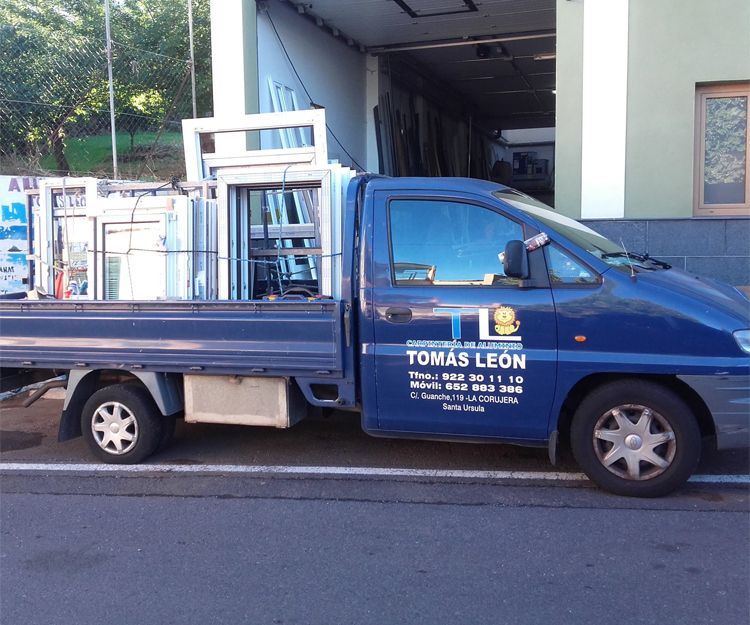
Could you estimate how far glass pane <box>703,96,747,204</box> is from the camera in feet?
31.4

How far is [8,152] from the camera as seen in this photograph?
14609 millimetres

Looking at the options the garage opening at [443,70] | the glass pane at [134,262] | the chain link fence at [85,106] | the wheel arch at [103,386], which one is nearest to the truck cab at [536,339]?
the wheel arch at [103,386]

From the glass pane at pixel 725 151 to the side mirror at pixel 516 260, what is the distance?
584 cm

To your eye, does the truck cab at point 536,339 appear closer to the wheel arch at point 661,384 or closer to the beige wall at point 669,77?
the wheel arch at point 661,384

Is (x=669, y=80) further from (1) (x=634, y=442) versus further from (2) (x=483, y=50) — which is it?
(2) (x=483, y=50)

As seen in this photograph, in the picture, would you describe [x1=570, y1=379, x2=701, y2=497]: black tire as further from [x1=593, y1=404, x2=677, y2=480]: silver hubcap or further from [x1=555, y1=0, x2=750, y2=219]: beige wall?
[x1=555, y1=0, x2=750, y2=219]: beige wall

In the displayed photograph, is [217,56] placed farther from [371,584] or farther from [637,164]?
[371,584]

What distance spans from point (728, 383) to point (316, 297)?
9.18 ft

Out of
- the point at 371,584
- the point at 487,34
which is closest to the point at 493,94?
the point at 487,34

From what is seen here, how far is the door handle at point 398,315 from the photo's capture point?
518 centimetres

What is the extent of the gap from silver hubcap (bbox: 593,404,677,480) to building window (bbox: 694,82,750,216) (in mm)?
5670

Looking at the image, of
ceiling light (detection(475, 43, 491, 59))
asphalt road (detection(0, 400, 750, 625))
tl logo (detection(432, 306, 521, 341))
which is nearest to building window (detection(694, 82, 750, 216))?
asphalt road (detection(0, 400, 750, 625))

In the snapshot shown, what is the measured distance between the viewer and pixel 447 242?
5258 mm

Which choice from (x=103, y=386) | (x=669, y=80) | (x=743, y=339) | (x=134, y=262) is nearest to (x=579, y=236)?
(x=743, y=339)
